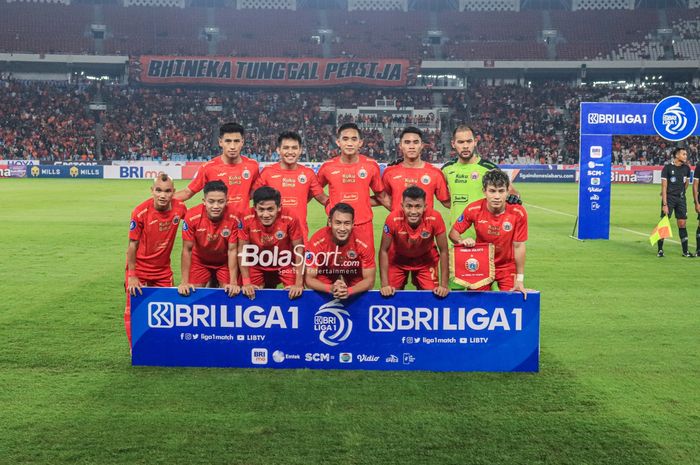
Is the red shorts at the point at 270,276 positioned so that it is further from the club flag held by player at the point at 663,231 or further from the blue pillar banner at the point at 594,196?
the blue pillar banner at the point at 594,196

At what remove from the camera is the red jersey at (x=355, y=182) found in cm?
793

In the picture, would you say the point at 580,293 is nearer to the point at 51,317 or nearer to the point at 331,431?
the point at 331,431

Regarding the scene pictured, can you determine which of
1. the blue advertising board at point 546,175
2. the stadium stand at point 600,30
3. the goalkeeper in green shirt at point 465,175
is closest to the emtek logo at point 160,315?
the goalkeeper in green shirt at point 465,175

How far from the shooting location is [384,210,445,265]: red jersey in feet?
21.6

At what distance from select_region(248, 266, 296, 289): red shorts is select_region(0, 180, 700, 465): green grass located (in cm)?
109

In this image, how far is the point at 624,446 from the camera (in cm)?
437

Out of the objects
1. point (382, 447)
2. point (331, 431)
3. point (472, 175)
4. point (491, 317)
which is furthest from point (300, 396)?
point (472, 175)

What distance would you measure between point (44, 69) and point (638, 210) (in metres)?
48.1

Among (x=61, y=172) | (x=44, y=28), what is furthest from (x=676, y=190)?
(x=44, y=28)

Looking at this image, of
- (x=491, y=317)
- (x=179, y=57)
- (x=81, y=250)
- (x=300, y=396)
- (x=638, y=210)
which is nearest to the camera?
(x=300, y=396)

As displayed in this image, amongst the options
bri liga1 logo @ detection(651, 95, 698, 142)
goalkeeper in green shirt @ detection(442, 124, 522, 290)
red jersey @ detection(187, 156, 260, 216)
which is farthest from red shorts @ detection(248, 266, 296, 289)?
bri liga1 logo @ detection(651, 95, 698, 142)

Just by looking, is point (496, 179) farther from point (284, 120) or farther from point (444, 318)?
point (284, 120)

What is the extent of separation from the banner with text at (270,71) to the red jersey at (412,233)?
46.7 metres

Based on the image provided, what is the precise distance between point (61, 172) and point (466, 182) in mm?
38876
